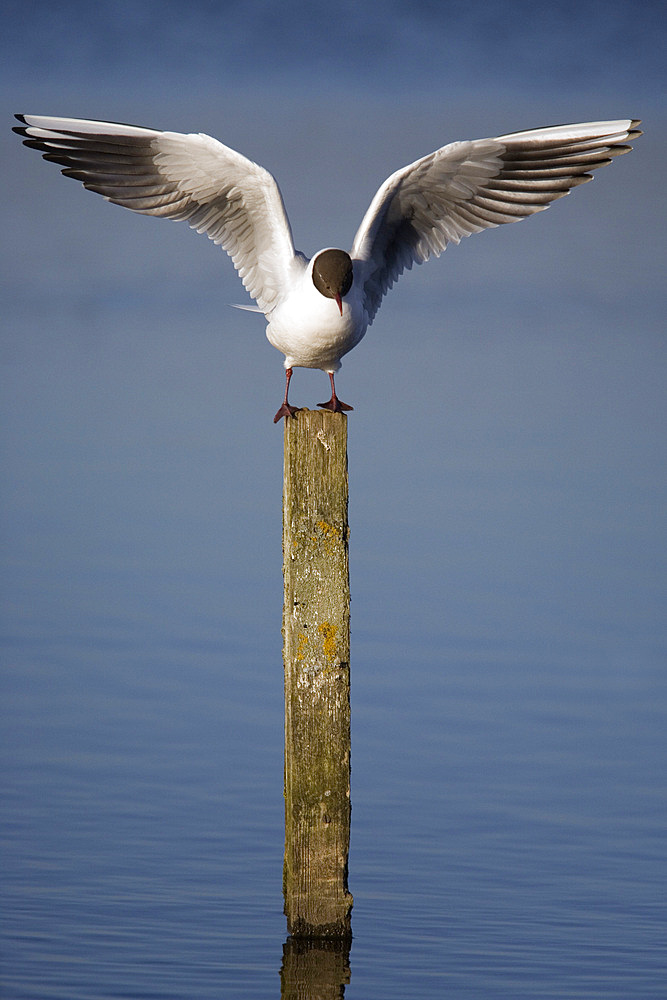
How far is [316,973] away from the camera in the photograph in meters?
4.81

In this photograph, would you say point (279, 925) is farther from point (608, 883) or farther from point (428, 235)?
point (428, 235)

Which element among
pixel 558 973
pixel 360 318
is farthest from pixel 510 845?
pixel 360 318

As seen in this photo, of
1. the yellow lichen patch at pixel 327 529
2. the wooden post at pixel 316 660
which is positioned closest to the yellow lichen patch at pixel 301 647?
the wooden post at pixel 316 660

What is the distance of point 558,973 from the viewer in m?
5.09

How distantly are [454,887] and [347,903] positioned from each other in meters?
1.33

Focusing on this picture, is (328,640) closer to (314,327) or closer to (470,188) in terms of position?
(314,327)

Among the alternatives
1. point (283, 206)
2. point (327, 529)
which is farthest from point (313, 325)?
point (327, 529)

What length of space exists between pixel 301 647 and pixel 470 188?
95.8 inches

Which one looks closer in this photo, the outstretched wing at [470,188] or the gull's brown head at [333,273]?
the gull's brown head at [333,273]

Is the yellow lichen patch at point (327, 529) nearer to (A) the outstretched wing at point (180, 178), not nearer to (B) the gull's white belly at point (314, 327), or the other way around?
(B) the gull's white belly at point (314, 327)

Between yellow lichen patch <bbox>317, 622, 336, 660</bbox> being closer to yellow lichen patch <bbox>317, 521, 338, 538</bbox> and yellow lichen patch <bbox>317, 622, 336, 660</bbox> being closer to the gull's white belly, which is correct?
yellow lichen patch <bbox>317, 521, 338, 538</bbox>

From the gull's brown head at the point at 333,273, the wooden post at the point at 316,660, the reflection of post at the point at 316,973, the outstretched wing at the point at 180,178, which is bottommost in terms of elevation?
the reflection of post at the point at 316,973

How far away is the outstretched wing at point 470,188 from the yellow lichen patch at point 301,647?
71.7 inches

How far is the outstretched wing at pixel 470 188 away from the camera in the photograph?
5625 millimetres
